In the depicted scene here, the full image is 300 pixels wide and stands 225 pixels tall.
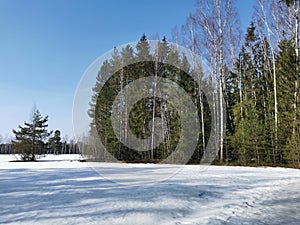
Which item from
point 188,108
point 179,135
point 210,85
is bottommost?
point 179,135

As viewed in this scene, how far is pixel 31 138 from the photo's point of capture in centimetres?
2400

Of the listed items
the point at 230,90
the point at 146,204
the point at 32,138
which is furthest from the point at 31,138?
the point at 146,204

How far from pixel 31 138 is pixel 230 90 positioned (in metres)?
19.1

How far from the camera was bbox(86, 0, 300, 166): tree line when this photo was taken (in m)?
13.3

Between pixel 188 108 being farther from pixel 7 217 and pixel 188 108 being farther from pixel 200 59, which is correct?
pixel 7 217

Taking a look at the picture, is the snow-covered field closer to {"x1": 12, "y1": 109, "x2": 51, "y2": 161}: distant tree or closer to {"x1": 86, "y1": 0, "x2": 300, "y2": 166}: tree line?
{"x1": 86, "y1": 0, "x2": 300, "y2": 166}: tree line

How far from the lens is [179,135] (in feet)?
56.4

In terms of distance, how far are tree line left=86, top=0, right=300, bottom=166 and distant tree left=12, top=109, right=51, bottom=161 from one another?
754 centimetres

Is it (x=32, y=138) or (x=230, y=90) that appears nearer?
(x=230, y=90)

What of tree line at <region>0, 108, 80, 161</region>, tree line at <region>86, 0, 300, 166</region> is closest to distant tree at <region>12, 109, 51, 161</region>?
tree line at <region>0, 108, 80, 161</region>

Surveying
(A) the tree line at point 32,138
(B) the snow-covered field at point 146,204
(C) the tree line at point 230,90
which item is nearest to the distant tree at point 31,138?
(A) the tree line at point 32,138

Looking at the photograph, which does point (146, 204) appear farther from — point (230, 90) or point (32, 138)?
point (32, 138)

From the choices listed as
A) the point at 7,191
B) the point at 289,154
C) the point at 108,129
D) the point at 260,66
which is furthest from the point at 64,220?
the point at 260,66

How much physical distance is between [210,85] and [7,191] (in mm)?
14945
